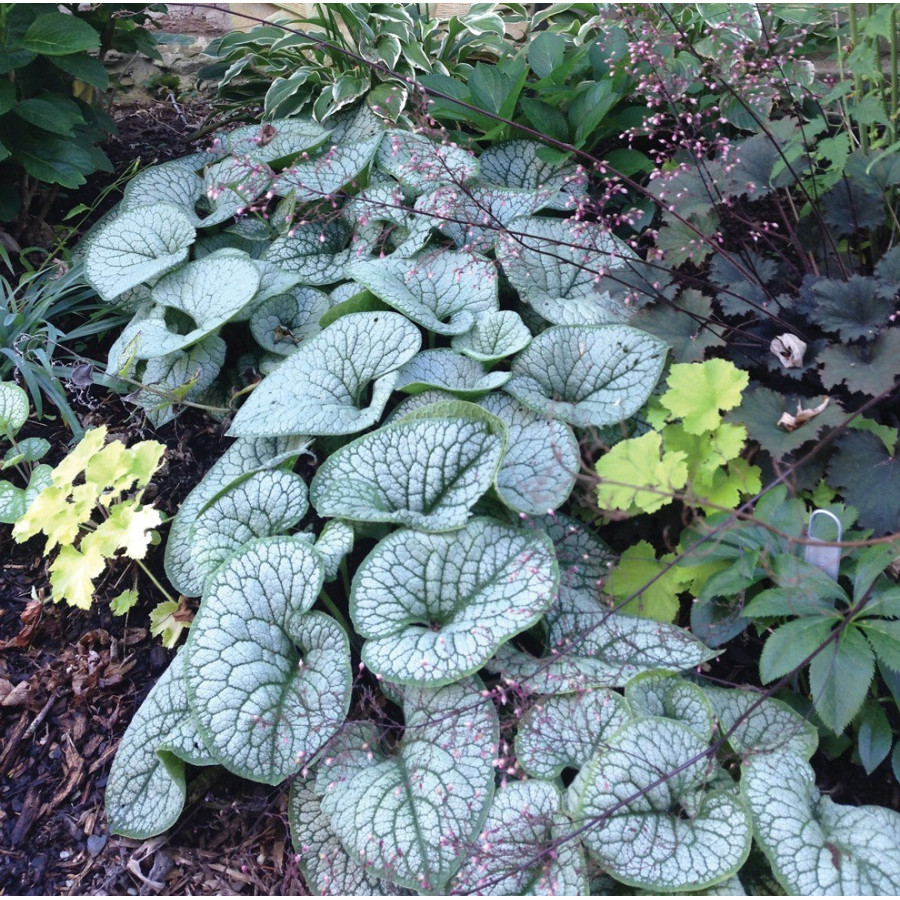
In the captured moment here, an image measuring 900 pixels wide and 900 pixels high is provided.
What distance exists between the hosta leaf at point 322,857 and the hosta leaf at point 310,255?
144 centimetres

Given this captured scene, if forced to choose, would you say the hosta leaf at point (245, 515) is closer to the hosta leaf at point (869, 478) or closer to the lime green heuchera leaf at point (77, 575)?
the lime green heuchera leaf at point (77, 575)

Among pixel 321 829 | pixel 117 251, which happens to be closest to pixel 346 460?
pixel 321 829

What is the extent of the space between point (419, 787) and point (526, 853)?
0.76ft

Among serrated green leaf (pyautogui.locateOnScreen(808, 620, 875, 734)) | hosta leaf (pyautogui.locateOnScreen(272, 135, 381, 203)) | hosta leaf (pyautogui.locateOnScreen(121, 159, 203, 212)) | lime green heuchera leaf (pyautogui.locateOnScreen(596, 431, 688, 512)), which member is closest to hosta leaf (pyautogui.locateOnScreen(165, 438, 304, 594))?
lime green heuchera leaf (pyautogui.locateOnScreen(596, 431, 688, 512))

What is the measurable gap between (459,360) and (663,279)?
1.80ft

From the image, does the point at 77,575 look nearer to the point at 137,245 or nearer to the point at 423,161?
the point at 137,245

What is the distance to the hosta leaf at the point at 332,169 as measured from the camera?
2.58 metres

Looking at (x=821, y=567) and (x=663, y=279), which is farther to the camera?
(x=663, y=279)

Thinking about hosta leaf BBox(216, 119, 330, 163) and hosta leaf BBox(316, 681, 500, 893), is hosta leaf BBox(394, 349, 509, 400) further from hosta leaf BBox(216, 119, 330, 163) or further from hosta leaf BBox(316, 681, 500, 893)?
hosta leaf BBox(216, 119, 330, 163)

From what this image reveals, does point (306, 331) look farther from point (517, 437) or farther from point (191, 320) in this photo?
→ point (517, 437)

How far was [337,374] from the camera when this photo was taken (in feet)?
6.98

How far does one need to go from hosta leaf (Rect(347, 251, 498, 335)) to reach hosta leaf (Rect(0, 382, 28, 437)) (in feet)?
3.11

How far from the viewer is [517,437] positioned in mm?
2016

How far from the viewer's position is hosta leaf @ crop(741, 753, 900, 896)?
4.72 ft
